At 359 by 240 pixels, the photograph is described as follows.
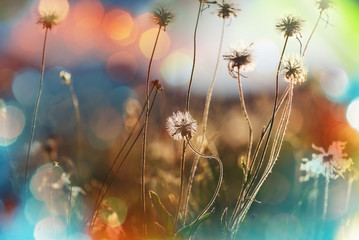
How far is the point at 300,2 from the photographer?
0.90m

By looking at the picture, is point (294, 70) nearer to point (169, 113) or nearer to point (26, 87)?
point (169, 113)

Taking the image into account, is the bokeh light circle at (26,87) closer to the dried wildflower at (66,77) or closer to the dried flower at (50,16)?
the dried wildflower at (66,77)

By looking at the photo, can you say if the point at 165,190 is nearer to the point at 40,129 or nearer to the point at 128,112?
the point at 128,112

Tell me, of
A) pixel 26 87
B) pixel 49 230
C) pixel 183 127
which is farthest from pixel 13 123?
pixel 183 127

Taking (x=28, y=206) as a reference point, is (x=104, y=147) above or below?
above

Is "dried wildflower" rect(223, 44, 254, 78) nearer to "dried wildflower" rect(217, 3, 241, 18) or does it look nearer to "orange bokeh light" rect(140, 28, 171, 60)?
"dried wildflower" rect(217, 3, 241, 18)

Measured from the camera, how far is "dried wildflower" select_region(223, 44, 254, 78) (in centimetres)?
72

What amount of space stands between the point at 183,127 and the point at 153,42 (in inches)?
14.8

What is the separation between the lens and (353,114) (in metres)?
1.05

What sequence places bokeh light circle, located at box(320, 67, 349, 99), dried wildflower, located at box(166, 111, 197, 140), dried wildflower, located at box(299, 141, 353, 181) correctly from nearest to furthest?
dried wildflower, located at box(166, 111, 197, 140) < dried wildflower, located at box(299, 141, 353, 181) < bokeh light circle, located at box(320, 67, 349, 99)

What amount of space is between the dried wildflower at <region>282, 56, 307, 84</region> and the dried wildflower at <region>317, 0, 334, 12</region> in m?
0.14

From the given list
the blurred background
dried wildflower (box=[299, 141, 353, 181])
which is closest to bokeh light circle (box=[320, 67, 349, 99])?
the blurred background

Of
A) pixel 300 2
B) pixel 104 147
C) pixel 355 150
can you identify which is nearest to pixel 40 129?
pixel 104 147

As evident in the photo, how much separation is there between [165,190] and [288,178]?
0.40 m
